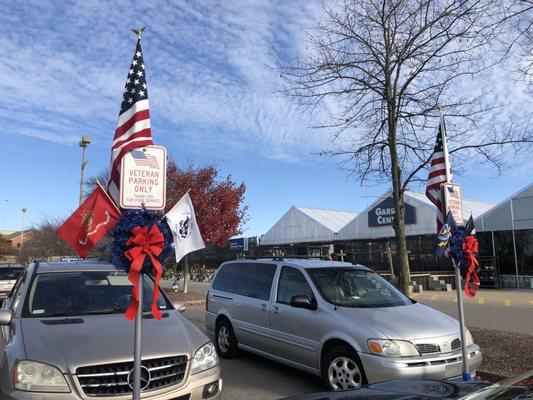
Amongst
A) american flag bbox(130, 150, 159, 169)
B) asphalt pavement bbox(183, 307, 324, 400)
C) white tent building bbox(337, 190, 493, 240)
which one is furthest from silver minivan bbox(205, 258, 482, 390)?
white tent building bbox(337, 190, 493, 240)

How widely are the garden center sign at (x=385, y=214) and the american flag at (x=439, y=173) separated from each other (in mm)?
23328

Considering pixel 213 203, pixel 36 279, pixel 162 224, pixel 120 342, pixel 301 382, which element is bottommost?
pixel 301 382

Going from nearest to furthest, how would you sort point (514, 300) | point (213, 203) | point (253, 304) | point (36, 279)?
1. point (36, 279)
2. point (253, 304)
3. point (514, 300)
4. point (213, 203)

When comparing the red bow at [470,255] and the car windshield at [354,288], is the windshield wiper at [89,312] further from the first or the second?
the red bow at [470,255]

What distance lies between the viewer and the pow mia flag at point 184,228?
12.9 m

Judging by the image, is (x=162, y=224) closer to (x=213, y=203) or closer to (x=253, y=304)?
(x=253, y=304)

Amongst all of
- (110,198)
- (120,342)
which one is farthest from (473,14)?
(120,342)

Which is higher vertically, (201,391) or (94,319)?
(94,319)

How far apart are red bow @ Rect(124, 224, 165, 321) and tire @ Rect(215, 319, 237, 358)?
484cm

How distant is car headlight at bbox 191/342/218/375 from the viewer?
4668mm

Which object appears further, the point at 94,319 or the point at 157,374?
the point at 94,319

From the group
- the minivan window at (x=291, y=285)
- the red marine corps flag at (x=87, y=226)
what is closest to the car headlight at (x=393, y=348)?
the minivan window at (x=291, y=285)

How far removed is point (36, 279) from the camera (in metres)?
5.86

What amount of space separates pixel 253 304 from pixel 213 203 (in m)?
15.0
